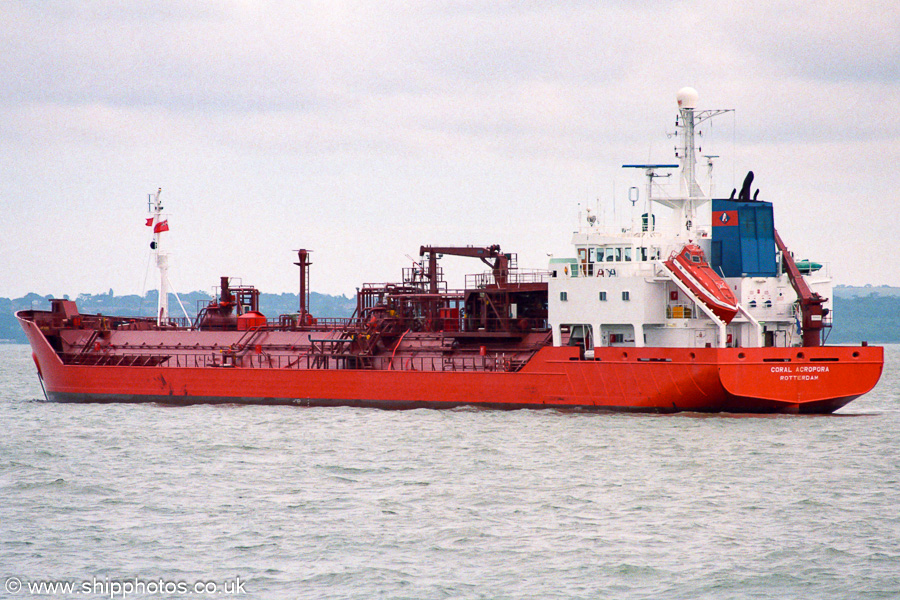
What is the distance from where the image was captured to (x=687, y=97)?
131 feet

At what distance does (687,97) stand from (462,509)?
22.5 m

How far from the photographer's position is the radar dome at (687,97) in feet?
131

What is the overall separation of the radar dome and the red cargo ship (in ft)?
0.27

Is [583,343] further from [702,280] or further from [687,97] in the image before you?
[687,97]

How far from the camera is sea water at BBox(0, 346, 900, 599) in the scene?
1833 cm

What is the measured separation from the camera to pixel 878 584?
58.7 feet

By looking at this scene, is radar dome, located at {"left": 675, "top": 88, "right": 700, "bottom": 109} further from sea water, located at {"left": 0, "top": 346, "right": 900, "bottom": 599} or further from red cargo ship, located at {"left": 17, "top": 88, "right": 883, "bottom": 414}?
sea water, located at {"left": 0, "top": 346, "right": 900, "bottom": 599}

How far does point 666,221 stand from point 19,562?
2753cm

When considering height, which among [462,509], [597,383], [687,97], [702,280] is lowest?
[462,509]

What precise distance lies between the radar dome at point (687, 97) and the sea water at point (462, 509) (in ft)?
40.0

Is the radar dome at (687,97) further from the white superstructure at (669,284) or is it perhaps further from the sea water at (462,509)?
the sea water at (462,509)

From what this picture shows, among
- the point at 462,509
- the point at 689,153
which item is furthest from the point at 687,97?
the point at 462,509

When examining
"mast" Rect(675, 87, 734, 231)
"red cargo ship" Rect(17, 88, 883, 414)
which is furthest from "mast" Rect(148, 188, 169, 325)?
"mast" Rect(675, 87, 734, 231)

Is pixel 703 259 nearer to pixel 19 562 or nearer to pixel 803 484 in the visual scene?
pixel 803 484
